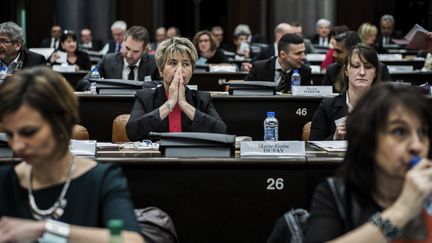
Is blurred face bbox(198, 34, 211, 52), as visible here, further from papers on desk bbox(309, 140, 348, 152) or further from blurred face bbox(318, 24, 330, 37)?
papers on desk bbox(309, 140, 348, 152)

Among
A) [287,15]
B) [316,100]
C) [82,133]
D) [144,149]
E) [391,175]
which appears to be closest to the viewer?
[391,175]

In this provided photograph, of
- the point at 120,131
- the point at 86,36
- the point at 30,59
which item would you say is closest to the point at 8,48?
the point at 30,59

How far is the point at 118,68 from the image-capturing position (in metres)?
8.66

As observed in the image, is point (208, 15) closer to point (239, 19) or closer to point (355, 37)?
point (239, 19)

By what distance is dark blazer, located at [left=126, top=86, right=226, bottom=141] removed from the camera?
5289 millimetres

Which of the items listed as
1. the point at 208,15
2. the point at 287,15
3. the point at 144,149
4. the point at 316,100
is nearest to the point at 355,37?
the point at 316,100

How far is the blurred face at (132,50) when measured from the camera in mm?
8633

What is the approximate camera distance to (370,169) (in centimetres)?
261

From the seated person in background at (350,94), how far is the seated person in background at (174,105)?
0.59m

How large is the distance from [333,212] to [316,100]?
457cm

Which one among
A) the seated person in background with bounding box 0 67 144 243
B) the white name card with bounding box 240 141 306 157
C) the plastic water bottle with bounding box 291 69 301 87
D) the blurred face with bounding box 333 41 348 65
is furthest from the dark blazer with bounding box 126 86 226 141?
the blurred face with bounding box 333 41 348 65

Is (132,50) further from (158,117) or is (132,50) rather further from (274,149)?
(274,149)

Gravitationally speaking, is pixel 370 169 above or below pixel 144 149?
above

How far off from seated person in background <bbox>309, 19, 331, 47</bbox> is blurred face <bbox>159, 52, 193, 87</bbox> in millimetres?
10550
